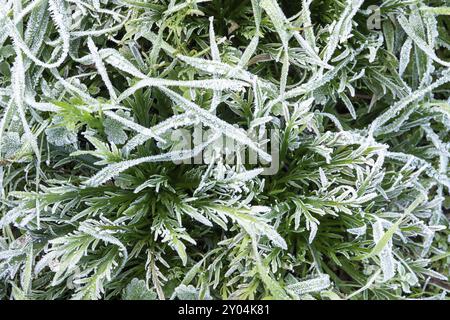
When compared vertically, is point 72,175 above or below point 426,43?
below

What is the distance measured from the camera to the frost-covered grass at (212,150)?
2.32ft

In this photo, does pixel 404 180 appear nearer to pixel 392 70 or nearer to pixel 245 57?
pixel 392 70

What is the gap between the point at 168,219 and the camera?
2.41 feet

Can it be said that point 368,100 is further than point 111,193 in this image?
Yes

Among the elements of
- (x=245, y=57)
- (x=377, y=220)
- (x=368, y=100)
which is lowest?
(x=377, y=220)

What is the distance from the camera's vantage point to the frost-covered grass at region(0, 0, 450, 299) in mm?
708

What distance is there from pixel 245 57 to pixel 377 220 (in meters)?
0.30

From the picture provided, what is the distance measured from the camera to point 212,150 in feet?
2.37

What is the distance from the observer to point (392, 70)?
2.66ft

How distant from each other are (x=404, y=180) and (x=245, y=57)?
12.7 inches
